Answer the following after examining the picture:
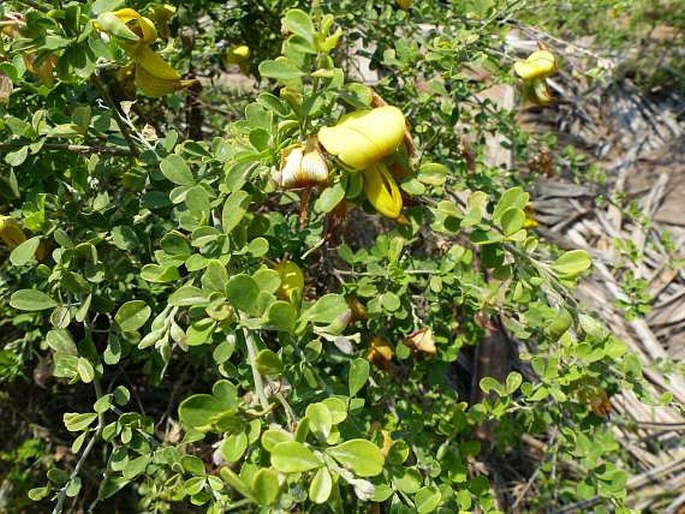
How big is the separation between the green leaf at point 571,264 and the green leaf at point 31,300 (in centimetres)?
72

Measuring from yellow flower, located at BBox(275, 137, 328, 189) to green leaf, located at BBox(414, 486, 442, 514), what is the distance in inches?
17.3

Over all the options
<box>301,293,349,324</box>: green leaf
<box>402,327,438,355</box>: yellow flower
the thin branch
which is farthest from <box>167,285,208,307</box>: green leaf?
<box>402,327,438,355</box>: yellow flower

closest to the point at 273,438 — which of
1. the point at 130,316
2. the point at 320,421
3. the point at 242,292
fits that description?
the point at 320,421

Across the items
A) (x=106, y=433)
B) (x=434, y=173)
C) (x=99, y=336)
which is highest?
(x=434, y=173)

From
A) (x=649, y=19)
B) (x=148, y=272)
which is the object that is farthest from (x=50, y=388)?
(x=649, y=19)

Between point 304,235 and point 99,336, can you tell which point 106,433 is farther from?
point 99,336

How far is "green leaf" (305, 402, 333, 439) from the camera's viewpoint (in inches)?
26.7

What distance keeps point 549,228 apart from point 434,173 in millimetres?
2218

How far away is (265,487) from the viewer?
0.59m

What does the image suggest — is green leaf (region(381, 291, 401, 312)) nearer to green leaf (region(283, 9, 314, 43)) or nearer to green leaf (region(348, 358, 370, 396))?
green leaf (region(348, 358, 370, 396))

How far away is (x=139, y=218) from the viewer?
1.12 m

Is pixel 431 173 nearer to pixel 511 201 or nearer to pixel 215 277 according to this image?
pixel 511 201

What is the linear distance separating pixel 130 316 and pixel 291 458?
461mm

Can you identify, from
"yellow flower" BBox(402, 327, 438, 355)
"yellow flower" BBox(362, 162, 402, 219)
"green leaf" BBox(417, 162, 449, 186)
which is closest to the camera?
"yellow flower" BBox(362, 162, 402, 219)
